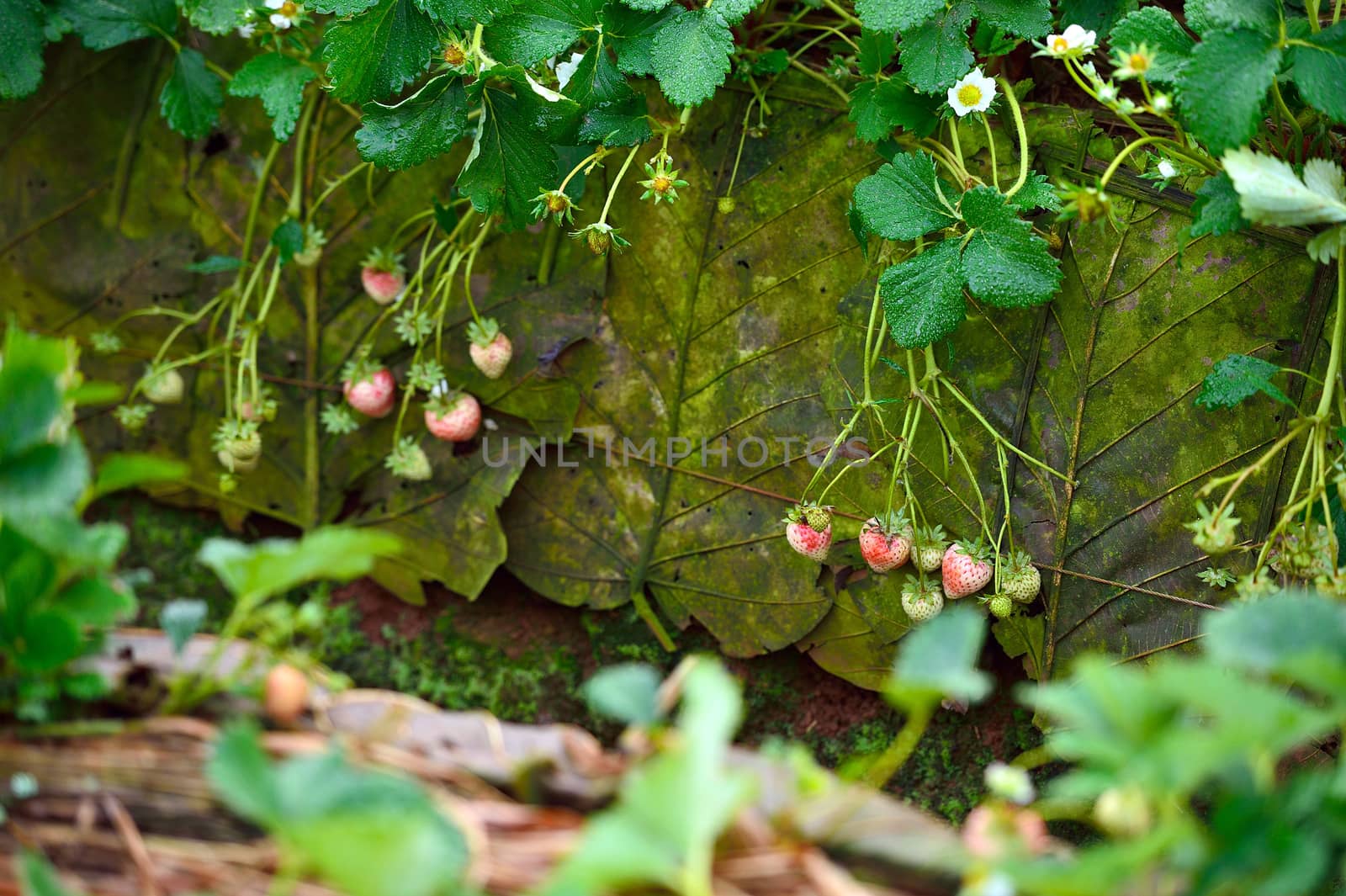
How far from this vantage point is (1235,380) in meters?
1.18

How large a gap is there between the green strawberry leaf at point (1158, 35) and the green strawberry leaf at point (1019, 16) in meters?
0.09

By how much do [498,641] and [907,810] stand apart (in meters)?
1.07

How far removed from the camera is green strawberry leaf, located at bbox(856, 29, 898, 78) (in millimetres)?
1260

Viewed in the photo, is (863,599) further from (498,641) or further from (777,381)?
(498,641)

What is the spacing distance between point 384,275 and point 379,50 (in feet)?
1.41

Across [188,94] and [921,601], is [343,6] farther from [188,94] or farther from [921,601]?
[921,601]

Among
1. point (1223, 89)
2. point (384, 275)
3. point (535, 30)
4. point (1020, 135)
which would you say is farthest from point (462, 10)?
point (1223, 89)

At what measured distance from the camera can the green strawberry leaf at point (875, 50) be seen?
49.6 inches

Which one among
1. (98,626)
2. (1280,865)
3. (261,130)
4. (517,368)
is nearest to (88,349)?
(261,130)

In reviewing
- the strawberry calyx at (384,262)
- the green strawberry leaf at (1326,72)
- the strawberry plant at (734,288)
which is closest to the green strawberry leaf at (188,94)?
the strawberry plant at (734,288)

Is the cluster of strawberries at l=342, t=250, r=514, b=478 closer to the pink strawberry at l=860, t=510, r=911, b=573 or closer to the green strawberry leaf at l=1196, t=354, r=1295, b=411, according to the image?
the pink strawberry at l=860, t=510, r=911, b=573

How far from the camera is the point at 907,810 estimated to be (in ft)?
2.27

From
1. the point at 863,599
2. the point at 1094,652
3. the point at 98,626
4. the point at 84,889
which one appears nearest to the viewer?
the point at 84,889

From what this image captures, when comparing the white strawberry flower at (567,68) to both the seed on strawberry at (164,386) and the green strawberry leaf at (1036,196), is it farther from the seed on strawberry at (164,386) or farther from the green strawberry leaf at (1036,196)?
the seed on strawberry at (164,386)
